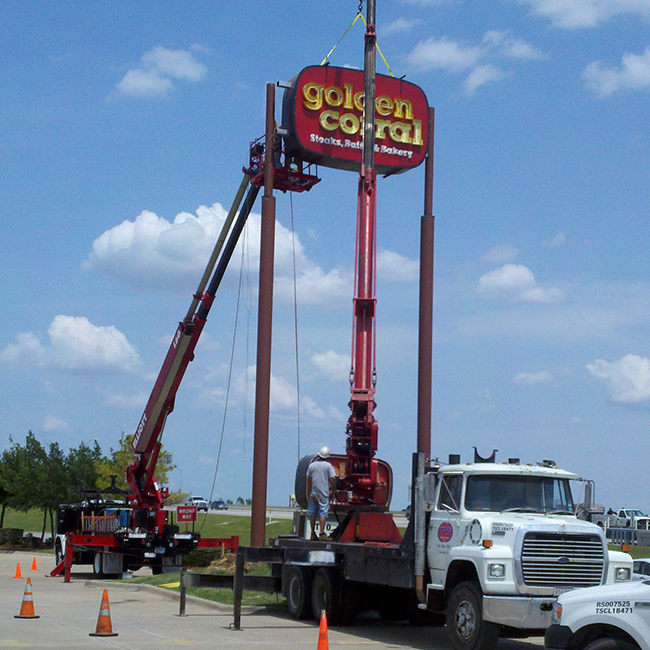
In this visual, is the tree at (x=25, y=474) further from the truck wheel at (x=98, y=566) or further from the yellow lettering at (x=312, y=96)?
the yellow lettering at (x=312, y=96)

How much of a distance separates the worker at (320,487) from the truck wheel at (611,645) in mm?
8807

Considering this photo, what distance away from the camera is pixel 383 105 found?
80.9ft

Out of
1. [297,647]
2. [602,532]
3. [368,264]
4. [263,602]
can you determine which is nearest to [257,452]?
[263,602]

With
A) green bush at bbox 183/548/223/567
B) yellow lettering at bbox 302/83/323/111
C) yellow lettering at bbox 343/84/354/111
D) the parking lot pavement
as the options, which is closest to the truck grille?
the parking lot pavement

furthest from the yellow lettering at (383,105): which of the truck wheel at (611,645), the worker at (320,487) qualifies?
the truck wheel at (611,645)

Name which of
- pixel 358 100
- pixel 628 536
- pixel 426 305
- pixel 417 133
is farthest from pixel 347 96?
pixel 628 536

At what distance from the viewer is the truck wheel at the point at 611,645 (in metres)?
8.70

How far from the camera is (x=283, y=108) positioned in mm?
24234

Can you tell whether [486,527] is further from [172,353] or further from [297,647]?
[172,353]

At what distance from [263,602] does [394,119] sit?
12485 mm

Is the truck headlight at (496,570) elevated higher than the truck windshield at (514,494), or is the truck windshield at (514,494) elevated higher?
the truck windshield at (514,494)

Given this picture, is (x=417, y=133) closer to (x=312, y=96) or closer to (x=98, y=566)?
(x=312, y=96)

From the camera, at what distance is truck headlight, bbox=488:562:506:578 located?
12.1 m

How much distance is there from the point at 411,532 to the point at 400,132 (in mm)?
13595
